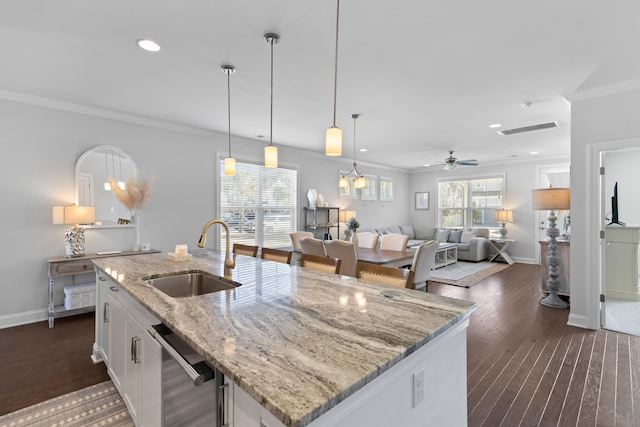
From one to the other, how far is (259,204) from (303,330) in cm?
478

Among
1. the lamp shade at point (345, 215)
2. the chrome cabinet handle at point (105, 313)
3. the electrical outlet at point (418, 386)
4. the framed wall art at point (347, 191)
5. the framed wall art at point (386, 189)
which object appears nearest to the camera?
the electrical outlet at point (418, 386)

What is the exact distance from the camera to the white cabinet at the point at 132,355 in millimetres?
1513

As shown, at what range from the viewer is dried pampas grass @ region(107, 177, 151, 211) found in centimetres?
411

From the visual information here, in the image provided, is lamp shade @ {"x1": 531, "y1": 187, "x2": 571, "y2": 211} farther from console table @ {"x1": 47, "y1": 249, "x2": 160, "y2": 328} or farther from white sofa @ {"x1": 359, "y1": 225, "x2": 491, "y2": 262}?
console table @ {"x1": 47, "y1": 249, "x2": 160, "y2": 328}

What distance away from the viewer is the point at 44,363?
273cm

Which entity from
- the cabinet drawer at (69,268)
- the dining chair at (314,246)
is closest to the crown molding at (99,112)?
the cabinet drawer at (69,268)

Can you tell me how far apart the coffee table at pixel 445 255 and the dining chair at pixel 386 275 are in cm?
491

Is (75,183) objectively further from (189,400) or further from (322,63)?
(189,400)

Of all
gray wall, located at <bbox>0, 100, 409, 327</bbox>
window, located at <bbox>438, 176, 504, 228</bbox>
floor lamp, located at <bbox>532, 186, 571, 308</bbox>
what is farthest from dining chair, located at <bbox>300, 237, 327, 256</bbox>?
window, located at <bbox>438, 176, 504, 228</bbox>

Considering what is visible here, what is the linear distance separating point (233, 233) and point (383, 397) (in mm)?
4794

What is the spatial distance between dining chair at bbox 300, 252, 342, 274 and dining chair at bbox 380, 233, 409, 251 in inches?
85.2

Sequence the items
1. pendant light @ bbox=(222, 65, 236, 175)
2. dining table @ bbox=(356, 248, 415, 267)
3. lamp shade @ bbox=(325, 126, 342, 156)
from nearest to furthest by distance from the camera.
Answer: lamp shade @ bbox=(325, 126, 342, 156) → pendant light @ bbox=(222, 65, 236, 175) → dining table @ bbox=(356, 248, 415, 267)

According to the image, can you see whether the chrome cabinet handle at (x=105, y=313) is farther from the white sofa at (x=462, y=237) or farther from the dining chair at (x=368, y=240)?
the white sofa at (x=462, y=237)

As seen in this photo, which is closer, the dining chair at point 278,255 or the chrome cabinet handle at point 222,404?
the chrome cabinet handle at point 222,404
